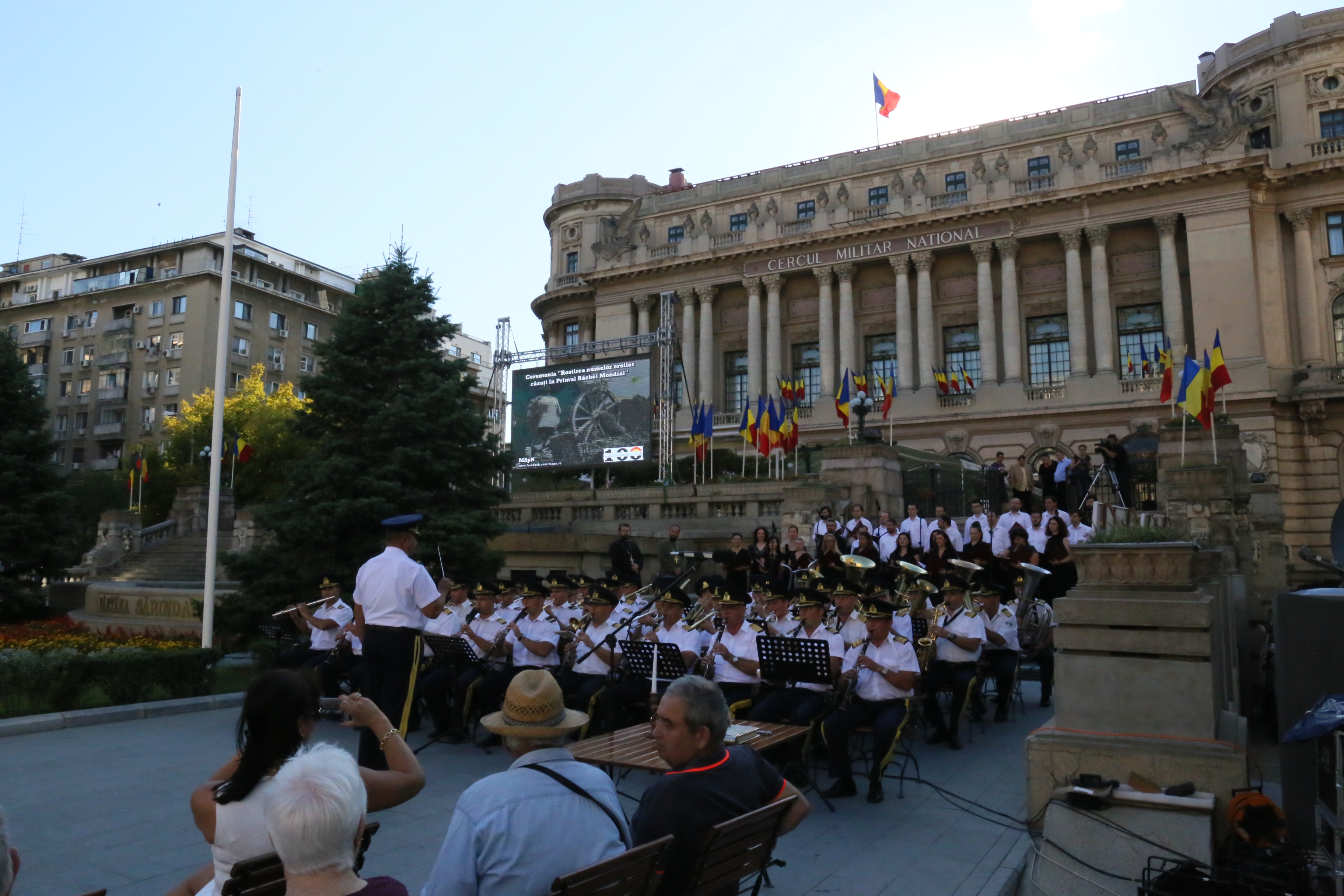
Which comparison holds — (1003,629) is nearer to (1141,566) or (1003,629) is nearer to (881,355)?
(1141,566)

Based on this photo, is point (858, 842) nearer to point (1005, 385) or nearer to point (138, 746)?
point (138, 746)

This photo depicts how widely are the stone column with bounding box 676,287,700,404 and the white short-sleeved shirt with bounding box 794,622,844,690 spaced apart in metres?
42.3

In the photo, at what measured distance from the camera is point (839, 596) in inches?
404

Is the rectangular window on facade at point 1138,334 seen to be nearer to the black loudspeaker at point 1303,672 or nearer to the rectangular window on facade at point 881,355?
the rectangular window on facade at point 881,355

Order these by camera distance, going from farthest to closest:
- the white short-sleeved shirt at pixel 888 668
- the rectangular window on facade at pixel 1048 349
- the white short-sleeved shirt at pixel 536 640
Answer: the rectangular window on facade at pixel 1048 349 → the white short-sleeved shirt at pixel 536 640 → the white short-sleeved shirt at pixel 888 668

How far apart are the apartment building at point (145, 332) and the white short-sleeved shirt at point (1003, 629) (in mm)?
66830

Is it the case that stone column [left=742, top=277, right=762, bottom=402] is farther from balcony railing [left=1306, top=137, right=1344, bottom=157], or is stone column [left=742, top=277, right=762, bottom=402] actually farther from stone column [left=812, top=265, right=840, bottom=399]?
balcony railing [left=1306, top=137, right=1344, bottom=157]

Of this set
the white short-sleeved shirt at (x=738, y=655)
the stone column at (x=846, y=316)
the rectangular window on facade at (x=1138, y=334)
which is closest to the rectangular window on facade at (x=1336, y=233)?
the rectangular window on facade at (x=1138, y=334)

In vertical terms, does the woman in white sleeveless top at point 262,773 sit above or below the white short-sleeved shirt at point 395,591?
below

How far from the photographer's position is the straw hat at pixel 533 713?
12.3 feet

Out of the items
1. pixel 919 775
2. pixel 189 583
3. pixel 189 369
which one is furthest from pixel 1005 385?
pixel 189 369

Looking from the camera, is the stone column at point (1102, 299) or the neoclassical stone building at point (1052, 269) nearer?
the neoclassical stone building at point (1052, 269)

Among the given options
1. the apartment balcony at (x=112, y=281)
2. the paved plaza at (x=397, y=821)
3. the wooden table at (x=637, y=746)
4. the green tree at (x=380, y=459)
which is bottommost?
the paved plaza at (x=397, y=821)

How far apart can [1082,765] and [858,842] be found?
1.70 meters
